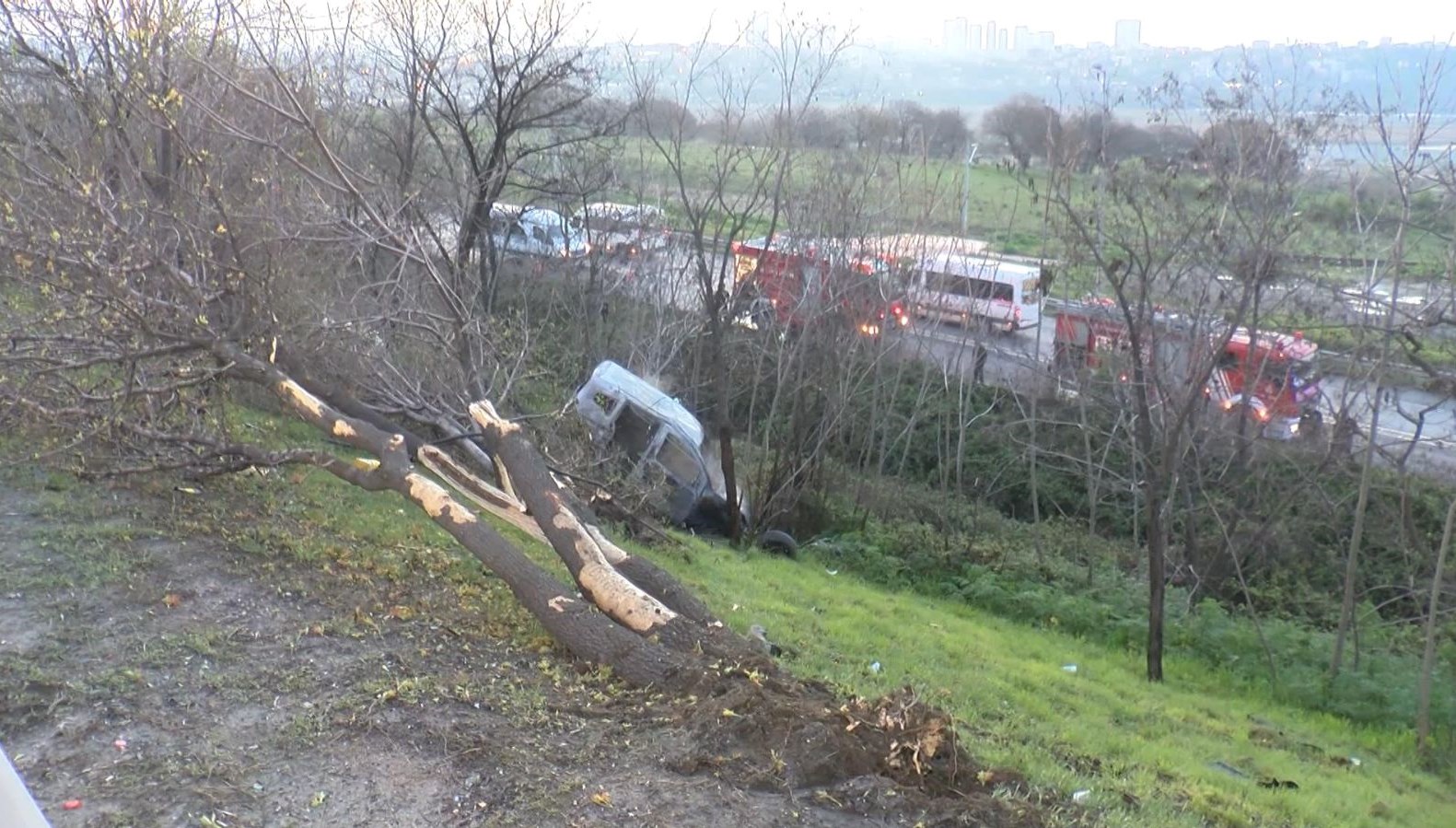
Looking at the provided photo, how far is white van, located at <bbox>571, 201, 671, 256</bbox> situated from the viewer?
21.4m

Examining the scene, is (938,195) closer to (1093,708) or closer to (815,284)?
(815,284)

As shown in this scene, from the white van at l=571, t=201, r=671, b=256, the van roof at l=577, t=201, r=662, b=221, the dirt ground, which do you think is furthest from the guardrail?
the van roof at l=577, t=201, r=662, b=221

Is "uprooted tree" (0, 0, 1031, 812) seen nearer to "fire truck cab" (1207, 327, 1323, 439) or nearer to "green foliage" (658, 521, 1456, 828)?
"green foliage" (658, 521, 1456, 828)

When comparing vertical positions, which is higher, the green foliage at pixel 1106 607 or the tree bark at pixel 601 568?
the tree bark at pixel 601 568

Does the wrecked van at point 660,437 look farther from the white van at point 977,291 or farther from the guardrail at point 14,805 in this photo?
the guardrail at point 14,805

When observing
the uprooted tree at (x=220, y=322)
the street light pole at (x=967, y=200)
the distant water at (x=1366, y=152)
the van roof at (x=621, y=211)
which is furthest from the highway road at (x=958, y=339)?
the uprooted tree at (x=220, y=322)

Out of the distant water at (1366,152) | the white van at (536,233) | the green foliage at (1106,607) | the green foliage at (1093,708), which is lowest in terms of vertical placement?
the green foliage at (1106,607)

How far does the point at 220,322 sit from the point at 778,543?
887 cm

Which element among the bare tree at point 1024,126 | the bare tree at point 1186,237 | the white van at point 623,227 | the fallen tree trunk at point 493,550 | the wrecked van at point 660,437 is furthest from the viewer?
the white van at point 623,227

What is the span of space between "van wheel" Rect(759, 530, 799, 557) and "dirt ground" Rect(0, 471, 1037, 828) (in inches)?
362

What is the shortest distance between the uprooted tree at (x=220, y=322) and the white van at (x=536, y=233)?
30.2 feet

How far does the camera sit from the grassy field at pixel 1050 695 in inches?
257

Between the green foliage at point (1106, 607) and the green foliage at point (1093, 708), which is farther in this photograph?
the green foliage at point (1106, 607)

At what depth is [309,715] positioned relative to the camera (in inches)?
194
